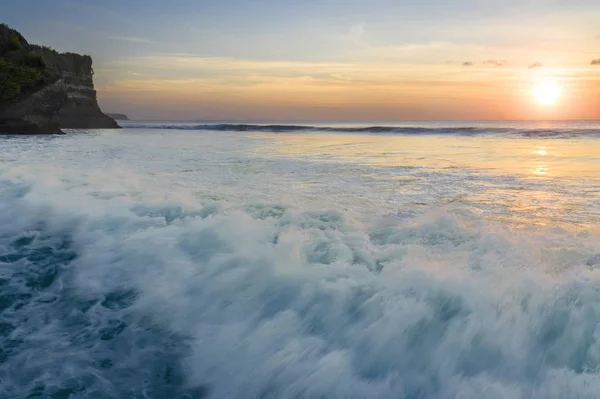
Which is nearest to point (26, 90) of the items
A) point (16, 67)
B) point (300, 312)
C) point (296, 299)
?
point (16, 67)

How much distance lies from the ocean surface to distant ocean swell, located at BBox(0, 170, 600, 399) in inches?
0.6

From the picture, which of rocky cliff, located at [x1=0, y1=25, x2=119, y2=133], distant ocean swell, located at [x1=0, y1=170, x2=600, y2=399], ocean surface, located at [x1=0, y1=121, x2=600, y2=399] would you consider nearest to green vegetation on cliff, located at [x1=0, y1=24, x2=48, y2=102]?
rocky cliff, located at [x1=0, y1=25, x2=119, y2=133]

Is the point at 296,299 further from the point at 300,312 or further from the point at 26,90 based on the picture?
the point at 26,90

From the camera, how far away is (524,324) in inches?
136

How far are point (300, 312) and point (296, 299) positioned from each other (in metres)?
0.18

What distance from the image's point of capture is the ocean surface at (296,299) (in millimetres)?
3119

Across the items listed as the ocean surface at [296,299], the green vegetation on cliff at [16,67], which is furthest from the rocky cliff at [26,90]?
the ocean surface at [296,299]

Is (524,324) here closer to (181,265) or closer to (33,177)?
(181,265)

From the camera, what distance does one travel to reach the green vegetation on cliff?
32.9 meters

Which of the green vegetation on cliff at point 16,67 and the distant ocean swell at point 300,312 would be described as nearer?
the distant ocean swell at point 300,312

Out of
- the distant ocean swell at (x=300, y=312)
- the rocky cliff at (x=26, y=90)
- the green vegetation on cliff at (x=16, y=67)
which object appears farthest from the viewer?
the green vegetation on cliff at (x=16, y=67)

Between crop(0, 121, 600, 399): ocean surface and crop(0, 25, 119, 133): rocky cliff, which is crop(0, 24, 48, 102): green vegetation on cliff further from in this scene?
crop(0, 121, 600, 399): ocean surface

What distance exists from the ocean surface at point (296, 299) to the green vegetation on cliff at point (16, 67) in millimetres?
31185

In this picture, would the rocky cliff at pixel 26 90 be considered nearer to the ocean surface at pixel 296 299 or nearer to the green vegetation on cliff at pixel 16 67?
the green vegetation on cliff at pixel 16 67
